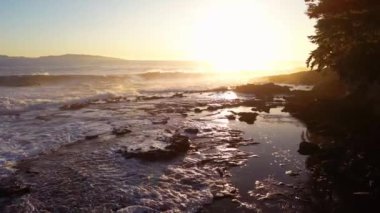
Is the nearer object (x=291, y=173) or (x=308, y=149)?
(x=291, y=173)

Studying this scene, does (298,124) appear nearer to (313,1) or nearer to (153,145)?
(313,1)

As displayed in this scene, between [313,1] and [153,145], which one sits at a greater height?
[313,1]

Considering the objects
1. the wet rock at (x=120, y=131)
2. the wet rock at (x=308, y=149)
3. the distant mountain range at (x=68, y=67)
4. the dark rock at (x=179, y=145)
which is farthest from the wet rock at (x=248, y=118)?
the distant mountain range at (x=68, y=67)

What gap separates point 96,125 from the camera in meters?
26.7

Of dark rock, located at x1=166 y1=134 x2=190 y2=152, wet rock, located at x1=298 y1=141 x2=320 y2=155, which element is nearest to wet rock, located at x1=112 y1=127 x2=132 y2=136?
dark rock, located at x1=166 y1=134 x2=190 y2=152

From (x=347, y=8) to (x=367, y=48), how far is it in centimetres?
308

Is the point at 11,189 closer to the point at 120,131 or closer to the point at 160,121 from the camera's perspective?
the point at 120,131

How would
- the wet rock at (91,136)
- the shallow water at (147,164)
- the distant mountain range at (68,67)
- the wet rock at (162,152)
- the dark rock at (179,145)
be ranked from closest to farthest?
the shallow water at (147,164) → the wet rock at (162,152) → the dark rock at (179,145) → the wet rock at (91,136) → the distant mountain range at (68,67)

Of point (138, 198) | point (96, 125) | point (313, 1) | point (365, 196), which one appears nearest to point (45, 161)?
point (138, 198)

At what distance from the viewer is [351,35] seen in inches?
841

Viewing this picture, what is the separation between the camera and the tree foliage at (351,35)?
1939 centimetres

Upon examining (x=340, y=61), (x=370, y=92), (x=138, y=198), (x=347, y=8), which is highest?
(x=347, y=8)

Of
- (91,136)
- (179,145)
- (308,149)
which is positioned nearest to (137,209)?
(179,145)

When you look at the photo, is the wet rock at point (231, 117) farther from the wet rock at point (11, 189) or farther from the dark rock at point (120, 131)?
the wet rock at point (11, 189)
